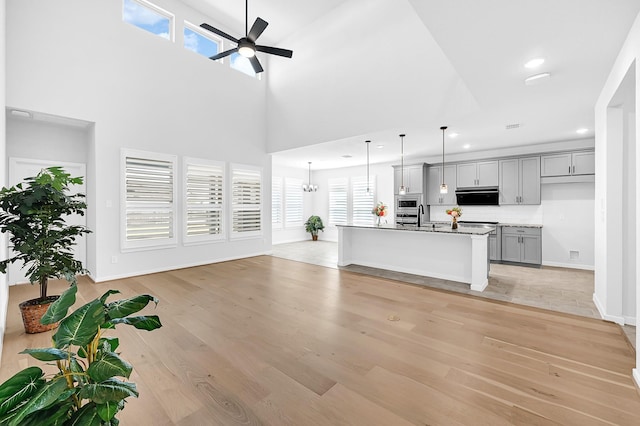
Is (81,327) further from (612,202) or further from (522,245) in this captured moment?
(522,245)

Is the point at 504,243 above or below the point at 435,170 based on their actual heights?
below

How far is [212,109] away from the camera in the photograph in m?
6.53

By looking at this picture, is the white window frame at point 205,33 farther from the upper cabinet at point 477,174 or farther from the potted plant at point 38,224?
the upper cabinet at point 477,174

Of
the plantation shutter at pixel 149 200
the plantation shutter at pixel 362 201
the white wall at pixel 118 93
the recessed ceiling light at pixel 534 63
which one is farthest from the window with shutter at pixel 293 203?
the recessed ceiling light at pixel 534 63

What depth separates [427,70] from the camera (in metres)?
4.82

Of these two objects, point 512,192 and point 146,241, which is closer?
point 146,241

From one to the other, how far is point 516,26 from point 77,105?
6.13 metres

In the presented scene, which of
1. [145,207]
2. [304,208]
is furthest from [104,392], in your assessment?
[304,208]

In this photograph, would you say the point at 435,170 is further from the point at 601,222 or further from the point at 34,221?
the point at 34,221

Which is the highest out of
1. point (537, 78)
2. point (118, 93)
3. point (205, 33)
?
point (205, 33)

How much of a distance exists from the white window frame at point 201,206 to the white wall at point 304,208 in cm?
342

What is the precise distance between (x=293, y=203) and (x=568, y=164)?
7837 millimetres

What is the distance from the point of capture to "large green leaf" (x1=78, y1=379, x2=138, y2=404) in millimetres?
881

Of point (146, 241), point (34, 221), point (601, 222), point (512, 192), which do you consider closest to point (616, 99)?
point (601, 222)
